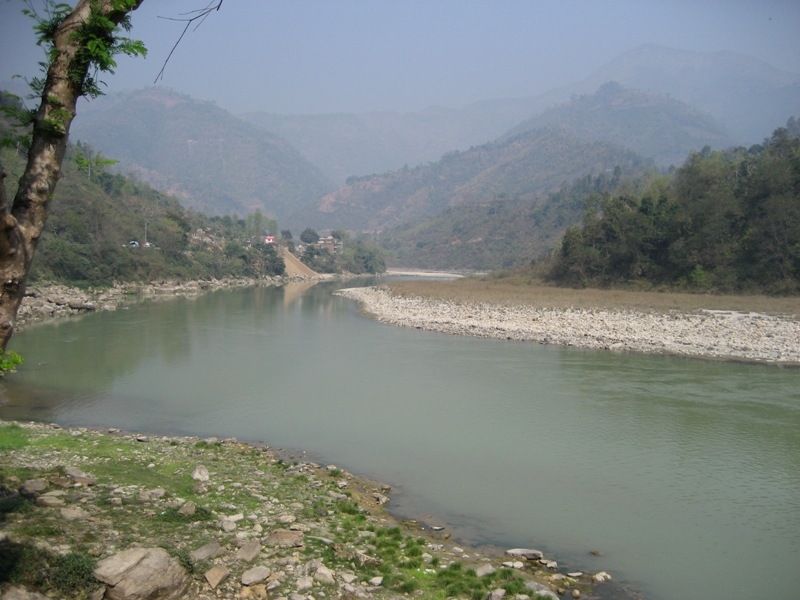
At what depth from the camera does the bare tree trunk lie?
3.33m

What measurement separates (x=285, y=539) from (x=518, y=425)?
6950 mm

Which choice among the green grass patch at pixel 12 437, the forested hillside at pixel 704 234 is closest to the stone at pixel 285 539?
the green grass patch at pixel 12 437

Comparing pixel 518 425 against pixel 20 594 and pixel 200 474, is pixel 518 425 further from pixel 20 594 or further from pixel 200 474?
pixel 20 594

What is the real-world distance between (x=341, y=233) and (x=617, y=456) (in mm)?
93153

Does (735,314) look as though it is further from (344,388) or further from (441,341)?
(344,388)

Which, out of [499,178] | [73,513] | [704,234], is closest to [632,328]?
[704,234]

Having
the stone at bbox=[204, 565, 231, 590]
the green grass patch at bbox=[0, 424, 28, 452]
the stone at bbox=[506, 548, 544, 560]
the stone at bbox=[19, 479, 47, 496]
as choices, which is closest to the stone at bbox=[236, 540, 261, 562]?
the stone at bbox=[204, 565, 231, 590]

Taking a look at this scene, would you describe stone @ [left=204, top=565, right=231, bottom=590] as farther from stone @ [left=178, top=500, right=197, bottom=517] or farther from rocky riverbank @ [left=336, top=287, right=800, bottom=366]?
rocky riverbank @ [left=336, top=287, right=800, bottom=366]

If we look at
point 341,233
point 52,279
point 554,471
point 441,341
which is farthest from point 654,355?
point 341,233

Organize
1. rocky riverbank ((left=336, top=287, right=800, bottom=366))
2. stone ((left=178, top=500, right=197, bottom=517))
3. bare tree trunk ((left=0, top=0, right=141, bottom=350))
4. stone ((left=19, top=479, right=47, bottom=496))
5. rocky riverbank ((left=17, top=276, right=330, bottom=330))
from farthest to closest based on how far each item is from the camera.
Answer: rocky riverbank ((left=17, top=276, right=330, bottom=330)) < rocky riverbank ((left=336, top=287, right=800, bottom=366)) < stone ((left=178, top=500, right=197, bottom=517)) < stone ((left=19, top=479, right=47, bottom=496)) < bare tree trunk ((left=0, top=0, right=141, bottom=350))

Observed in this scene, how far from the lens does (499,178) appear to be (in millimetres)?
173625

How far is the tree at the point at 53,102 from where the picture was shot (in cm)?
337

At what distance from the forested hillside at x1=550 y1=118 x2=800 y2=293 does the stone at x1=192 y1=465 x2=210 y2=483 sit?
3063cm

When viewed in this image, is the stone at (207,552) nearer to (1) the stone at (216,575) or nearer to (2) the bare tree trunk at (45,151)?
(1) the stone at (216,575)
